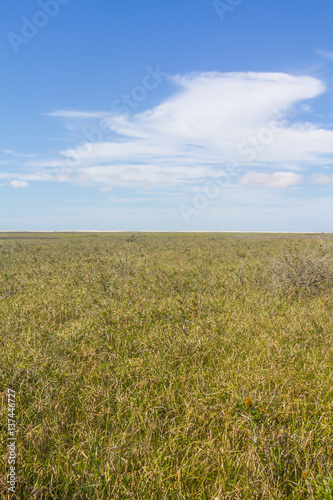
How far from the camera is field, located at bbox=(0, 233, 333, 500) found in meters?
2.57

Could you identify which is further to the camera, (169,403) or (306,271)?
(306,271)

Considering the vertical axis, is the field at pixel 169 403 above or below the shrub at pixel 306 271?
below

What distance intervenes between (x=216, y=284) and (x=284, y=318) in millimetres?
3930

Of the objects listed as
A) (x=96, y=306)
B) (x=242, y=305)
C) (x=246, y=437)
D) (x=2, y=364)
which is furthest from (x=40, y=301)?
(x=246, y=437)

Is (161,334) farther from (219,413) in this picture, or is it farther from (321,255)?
(321,255)

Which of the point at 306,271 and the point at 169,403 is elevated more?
the point at 306,271

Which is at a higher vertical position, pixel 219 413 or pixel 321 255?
pixel 321 255

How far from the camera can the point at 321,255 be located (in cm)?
998

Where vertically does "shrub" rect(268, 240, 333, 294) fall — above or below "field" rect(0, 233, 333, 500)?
above

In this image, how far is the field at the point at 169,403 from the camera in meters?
2.57

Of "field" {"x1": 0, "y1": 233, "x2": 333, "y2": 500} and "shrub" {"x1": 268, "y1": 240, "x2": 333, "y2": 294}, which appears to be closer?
"field" {"x1": 0, "y1": 233, "x2": 333, "y2": 500}

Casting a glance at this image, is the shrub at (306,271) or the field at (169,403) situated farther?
the shrub at (306,271)

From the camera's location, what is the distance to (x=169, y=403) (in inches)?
143

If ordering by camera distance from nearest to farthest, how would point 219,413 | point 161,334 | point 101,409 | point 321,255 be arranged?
point 219,413 < point 101,409 < point 161,334 < point 321,255
